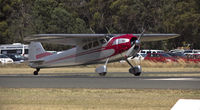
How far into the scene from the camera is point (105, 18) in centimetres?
9100

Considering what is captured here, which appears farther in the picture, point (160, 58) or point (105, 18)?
point (105, 18)

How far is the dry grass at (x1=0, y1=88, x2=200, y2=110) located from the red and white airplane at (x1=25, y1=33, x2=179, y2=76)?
11.0m

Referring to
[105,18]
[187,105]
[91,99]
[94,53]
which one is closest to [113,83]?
[91,99]

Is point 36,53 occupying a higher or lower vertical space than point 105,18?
higher

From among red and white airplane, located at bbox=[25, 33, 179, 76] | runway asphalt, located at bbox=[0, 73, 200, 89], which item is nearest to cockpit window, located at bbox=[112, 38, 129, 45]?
red and white airplane, located at bbox=[25, 33, 179, 76]

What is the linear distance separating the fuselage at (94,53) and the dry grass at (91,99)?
1209 centimetres

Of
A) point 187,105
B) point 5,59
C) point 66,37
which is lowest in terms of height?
point 5,59

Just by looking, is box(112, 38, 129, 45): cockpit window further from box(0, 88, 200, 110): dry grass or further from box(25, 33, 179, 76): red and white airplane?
box(0, 88, 200, 110): dry grass

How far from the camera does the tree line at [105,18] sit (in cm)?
7488

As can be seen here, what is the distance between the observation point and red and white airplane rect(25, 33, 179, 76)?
29156 mm

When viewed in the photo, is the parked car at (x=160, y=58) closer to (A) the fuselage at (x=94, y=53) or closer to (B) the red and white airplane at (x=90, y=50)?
(B) the red and white airplane at (x=90, y=50)

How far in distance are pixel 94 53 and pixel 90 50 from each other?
41 cm

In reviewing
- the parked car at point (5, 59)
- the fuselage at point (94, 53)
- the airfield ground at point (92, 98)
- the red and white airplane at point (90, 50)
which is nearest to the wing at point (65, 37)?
the red and white airplane at point (90, 50)

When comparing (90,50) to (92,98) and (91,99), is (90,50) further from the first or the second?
(91,99)
